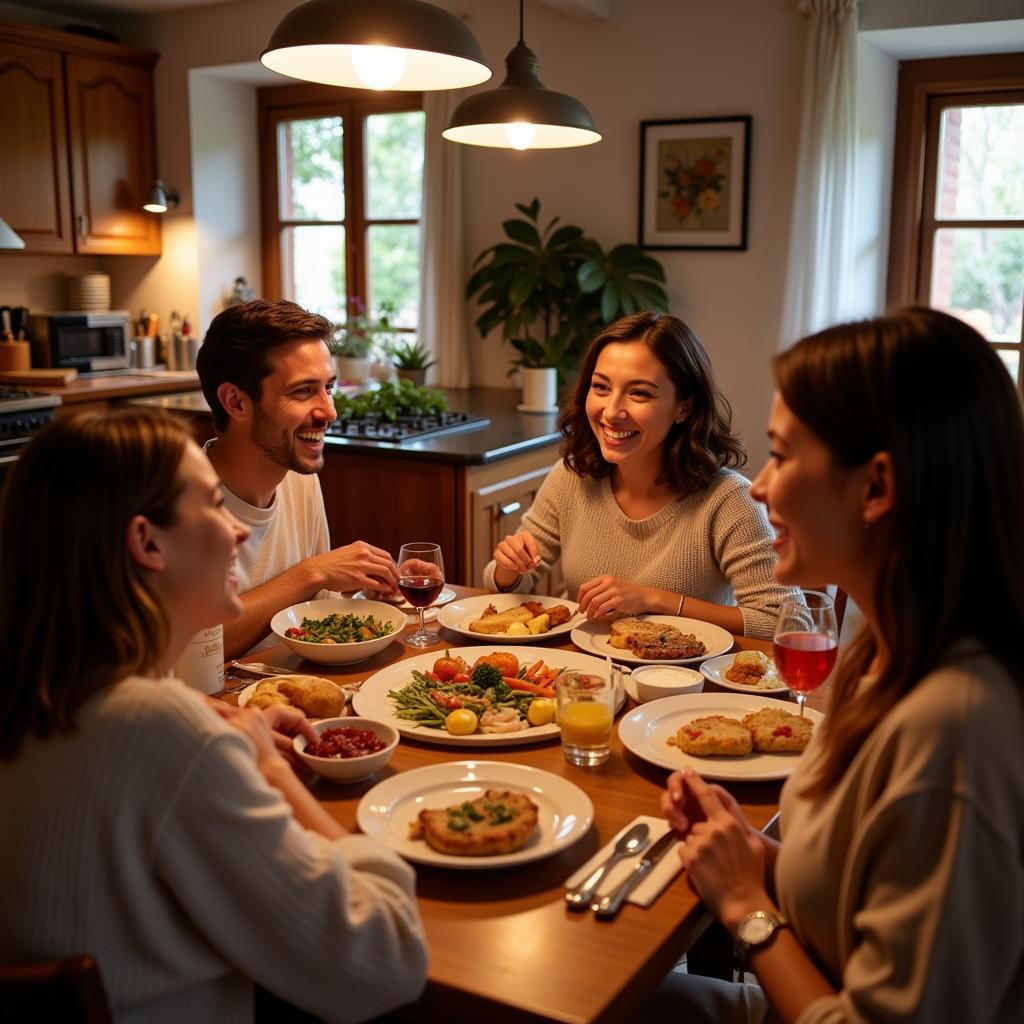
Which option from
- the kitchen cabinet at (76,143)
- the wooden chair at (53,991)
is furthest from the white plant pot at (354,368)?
the wooden chair at (53,991)

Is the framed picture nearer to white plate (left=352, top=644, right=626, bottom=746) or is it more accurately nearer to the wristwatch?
white plate (left=352, top=644, right=626, bottom=746)

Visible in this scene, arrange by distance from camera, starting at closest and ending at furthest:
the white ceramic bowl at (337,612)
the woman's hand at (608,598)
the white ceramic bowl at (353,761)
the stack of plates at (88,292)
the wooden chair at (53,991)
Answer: the wooden chair at (53,991), the white ceramic bowl at (353,761), the white ceramic bowl at (337,612), the woman's hand at (608,598), the stack of plates at (88,292)

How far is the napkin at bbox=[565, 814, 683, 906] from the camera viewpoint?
123cm

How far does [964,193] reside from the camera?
4.24 metres

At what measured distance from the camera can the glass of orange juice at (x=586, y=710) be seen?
1.54m

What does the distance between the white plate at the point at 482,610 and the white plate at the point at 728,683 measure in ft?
1.05

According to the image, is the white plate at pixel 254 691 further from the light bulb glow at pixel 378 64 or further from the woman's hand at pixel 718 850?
the light bulb glow at pixel 378 64

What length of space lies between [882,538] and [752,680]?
745 mm

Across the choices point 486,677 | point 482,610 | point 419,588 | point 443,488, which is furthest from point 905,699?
point 443,488

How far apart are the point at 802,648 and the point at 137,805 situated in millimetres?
946

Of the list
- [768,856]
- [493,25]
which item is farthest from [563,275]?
[768,856]

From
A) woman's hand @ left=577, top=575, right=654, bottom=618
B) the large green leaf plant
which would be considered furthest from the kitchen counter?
A: woman's hand @ left=577, top=575, right=654, bottom=618

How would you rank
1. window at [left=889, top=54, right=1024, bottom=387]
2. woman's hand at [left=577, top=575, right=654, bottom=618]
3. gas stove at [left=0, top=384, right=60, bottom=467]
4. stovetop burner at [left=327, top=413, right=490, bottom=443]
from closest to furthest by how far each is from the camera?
woman's hand at [left=577, top=575, right=654, bottom=618] → stovetop burner at [left=327, top=413, right=490, bottom=443] → window at [left=889, top=54, right=1024, bottom=387] → gas stove at [left=0, top=384, right=60, bottom=467]

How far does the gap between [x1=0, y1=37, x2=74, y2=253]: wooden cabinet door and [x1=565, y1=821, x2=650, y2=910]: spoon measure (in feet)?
15.2
